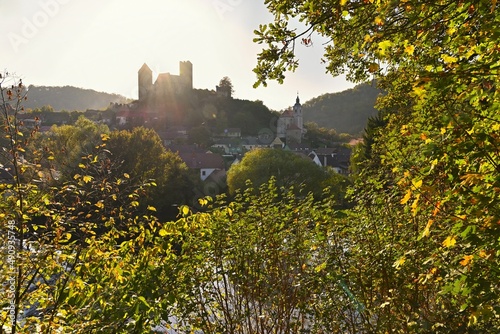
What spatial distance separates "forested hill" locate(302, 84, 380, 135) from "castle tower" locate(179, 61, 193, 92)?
30.6 m

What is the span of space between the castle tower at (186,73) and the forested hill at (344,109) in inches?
1203

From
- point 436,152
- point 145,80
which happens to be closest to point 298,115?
point 145,80

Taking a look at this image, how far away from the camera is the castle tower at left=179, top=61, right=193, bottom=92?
98.5 metres

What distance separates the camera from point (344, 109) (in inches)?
4026

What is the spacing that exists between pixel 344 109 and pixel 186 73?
38.3 m

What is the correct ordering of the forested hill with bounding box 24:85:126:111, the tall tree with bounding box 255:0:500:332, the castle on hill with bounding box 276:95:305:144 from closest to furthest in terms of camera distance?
the tall tree with bounding box 255:0:500:332
the castle on hill with bounding box 276:95:305:144
the forested hill with bounding box 24:85:126:111

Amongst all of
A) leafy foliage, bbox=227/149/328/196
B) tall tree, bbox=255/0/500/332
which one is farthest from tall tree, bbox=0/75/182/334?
leafy foliage, bbox=227/149/328/196

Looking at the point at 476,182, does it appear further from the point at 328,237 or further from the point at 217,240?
the point at 217,240

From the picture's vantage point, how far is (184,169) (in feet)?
114

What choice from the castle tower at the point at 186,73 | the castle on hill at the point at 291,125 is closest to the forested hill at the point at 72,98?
the castle tower at the point at 186,73

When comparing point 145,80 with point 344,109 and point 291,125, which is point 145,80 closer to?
point 291,125

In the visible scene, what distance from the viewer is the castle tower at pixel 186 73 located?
9850 cm

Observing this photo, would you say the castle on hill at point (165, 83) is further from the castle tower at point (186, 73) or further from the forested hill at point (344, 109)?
the forested hill at point (344, 109)

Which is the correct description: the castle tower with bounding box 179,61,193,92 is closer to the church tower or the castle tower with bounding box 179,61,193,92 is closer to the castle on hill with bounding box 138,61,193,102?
the castle on hill with bounding box 138,61,193,102
